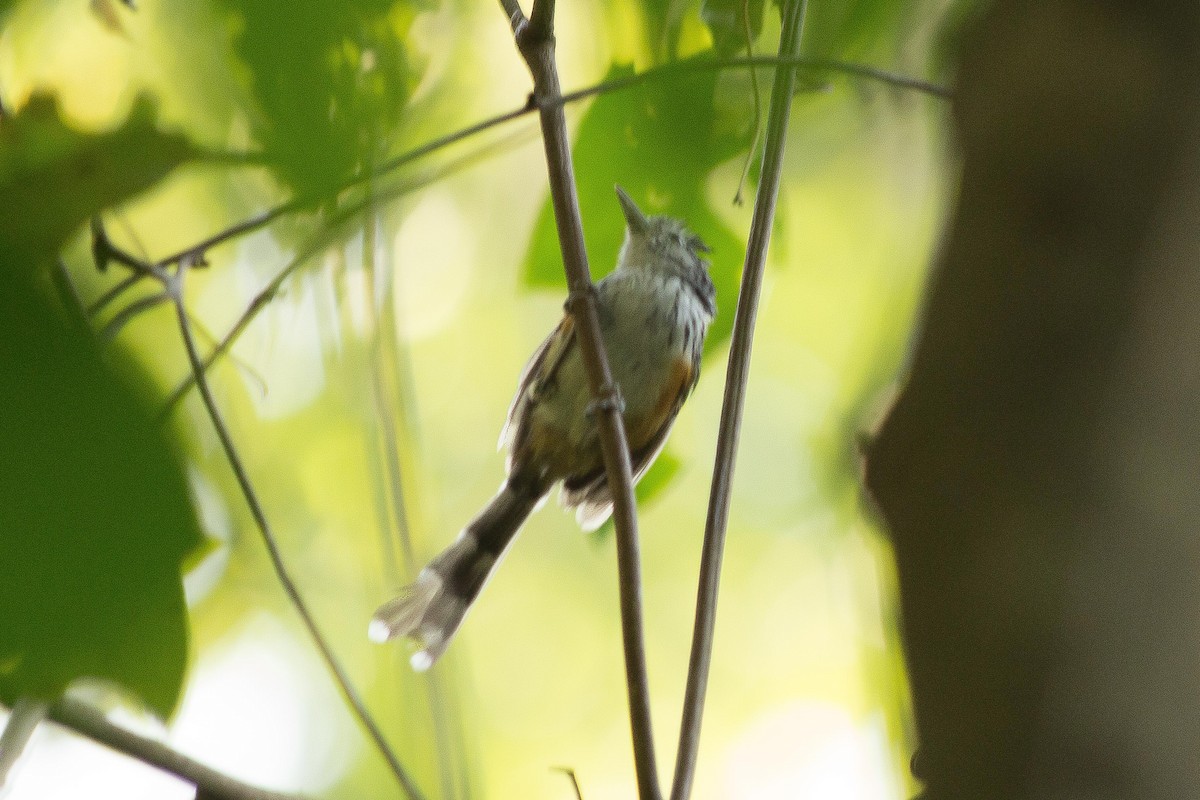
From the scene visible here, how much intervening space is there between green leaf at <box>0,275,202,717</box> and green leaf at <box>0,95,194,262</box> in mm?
375

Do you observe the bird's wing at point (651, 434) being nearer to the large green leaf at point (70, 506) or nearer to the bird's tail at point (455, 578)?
the bird's tail at point (455, 578)

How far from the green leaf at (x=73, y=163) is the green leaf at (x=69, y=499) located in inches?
14.8

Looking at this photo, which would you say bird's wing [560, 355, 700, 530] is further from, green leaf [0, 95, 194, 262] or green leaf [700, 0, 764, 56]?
green leaf [0, 95, 194, 262]

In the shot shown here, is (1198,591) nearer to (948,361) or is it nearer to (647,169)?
(948,361)

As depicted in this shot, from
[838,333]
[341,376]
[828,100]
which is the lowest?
Answer: [341,376]

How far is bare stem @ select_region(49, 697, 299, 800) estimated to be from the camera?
5.68 feet

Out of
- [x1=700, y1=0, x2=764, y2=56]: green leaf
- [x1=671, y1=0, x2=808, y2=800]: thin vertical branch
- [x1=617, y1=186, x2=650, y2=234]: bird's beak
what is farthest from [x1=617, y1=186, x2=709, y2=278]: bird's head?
[x1=671, y1=0, x2=808, y2=800]: thin vertical branch

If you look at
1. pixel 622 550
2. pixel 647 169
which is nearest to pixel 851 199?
pixel 647 169

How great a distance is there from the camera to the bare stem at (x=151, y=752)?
1.73 meters

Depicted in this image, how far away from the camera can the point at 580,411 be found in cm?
423

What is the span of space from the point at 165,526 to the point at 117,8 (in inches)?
82.6

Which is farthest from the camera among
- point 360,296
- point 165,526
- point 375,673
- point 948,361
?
point 375,673

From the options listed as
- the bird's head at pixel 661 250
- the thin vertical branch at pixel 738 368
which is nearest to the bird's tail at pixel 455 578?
the bird's head at pixel 661 250

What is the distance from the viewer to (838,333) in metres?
4.93
